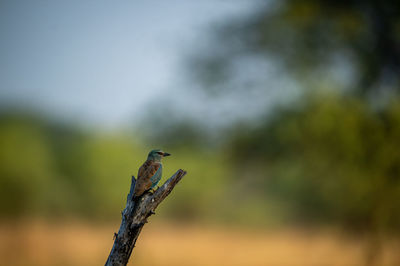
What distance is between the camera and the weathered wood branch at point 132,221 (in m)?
2.93

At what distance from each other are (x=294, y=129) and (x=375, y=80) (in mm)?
2074

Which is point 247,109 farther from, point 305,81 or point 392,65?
point 392,65

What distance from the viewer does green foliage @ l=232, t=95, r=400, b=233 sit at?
7.89 meters

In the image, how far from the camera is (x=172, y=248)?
1416 centimetres

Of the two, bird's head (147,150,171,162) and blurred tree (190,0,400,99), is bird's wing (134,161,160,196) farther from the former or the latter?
blurred tree (190,0,400,99)

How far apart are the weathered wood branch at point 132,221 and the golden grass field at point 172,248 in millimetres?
7396

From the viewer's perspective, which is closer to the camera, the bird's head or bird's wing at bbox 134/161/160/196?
bird's wing at bbox 134/161/160/196

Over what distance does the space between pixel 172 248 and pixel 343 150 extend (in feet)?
26.4

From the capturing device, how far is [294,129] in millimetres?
9094

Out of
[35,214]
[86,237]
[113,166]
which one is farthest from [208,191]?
[35,214]

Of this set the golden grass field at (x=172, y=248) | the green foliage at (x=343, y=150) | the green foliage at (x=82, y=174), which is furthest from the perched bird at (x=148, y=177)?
the green foliage at (x=82, y=174)

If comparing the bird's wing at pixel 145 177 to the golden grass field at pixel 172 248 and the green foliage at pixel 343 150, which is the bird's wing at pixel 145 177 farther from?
the golden grass field at pixel 172 248

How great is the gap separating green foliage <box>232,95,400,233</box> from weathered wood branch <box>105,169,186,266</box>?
616 cm

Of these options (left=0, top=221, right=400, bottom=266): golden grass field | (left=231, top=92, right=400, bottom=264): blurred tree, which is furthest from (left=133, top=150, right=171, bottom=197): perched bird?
(left=0, top=221, right=400, bottom=266): golden grass field
